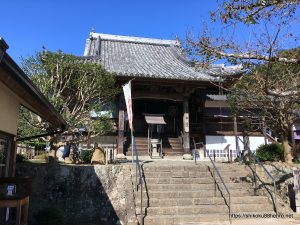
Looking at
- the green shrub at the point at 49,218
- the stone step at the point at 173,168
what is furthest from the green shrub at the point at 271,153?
the green shrub at the point at 49,218

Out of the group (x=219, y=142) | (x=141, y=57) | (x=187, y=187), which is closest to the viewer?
(x=187, y=187)

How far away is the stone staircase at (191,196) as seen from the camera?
825 cm

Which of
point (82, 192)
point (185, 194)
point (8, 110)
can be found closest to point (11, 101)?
point (8, 110)

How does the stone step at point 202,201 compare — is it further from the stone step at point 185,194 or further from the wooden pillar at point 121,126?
the wooden pillar at point 121,126

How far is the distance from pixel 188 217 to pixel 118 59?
1429 centimetres

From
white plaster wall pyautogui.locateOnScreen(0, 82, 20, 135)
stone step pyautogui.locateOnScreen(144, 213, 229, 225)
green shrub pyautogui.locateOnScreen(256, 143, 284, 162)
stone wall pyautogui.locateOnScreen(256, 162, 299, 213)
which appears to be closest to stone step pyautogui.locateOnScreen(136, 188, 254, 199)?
stone step pyautogui.locateOnScreen(144, 213, 229, 225)

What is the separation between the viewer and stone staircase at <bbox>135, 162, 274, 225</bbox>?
8250 mm

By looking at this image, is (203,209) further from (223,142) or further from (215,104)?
(215,104)

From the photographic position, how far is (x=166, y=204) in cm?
867

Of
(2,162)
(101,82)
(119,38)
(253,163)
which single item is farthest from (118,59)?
(2,162)

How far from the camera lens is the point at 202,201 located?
352 inches

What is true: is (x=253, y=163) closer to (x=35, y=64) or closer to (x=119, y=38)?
(x=35, y=64)

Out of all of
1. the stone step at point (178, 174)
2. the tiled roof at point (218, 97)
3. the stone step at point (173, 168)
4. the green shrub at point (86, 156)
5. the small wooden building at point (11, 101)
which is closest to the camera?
the small wooden building at point (11, 101)

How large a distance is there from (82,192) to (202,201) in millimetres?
3450
